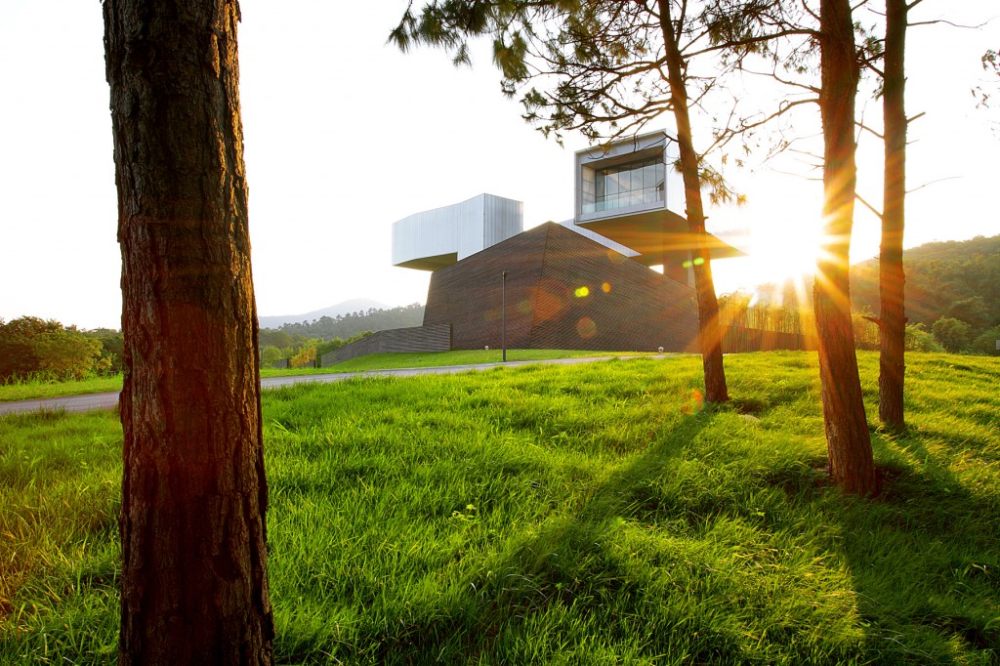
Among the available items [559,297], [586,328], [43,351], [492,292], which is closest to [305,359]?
[492,292]

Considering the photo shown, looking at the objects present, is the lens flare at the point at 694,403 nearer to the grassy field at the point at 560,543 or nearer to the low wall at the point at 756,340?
the grassy field at the point at 560,543

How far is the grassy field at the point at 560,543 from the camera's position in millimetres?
2078

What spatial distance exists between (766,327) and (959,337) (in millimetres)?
30795

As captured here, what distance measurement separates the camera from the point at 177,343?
1370mm

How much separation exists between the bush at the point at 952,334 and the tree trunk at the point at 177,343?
186 feet

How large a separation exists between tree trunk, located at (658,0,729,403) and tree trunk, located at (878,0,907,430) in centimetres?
155

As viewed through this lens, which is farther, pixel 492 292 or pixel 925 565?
pixel 492 292

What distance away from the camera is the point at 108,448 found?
4.04m

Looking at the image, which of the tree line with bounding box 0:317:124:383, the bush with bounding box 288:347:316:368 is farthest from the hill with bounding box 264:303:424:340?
the tree line with bounding box 0:317:124:383

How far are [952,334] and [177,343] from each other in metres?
59.1

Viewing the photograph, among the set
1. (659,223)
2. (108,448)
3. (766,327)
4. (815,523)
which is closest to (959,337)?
(766,327)

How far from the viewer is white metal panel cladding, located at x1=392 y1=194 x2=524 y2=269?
3803 centimetres

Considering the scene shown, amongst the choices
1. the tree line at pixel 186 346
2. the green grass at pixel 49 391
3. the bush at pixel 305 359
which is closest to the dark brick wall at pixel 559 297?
the bush at pixel 305 359

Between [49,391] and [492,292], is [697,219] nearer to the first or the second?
[49,391]
